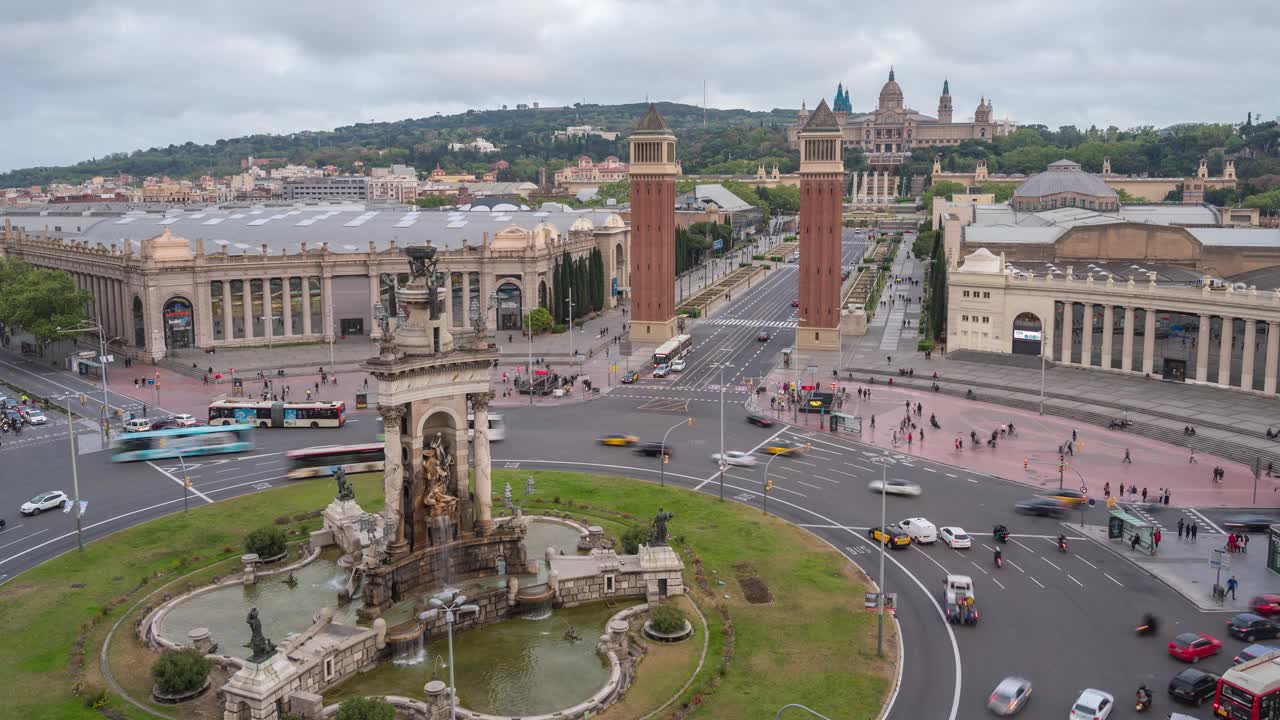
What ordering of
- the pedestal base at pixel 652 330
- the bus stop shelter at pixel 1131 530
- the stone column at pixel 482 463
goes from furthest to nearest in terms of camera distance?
the pedestal base at pixel 652 330 < the bus stop shelter at pixel 1131 530 < the stone column at pixel 482 463

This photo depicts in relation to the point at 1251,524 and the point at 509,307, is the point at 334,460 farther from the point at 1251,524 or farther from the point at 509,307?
the point at 509,307

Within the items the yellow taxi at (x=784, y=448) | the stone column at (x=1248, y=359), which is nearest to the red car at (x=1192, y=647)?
the yellow taxi at (x=784, y=448)

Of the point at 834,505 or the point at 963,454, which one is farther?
the point at 963,454

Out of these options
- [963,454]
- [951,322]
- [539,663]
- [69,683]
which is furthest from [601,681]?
[951,322]

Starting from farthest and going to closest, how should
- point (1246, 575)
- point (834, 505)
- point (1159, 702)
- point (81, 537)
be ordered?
point (834, 505)
point (81, 537)
point (1246, 575)
point (1159, 702)

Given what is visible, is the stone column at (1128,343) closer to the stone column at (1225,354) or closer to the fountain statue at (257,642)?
the stone column at (1225,354)

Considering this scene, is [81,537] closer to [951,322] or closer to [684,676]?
[684,676]
